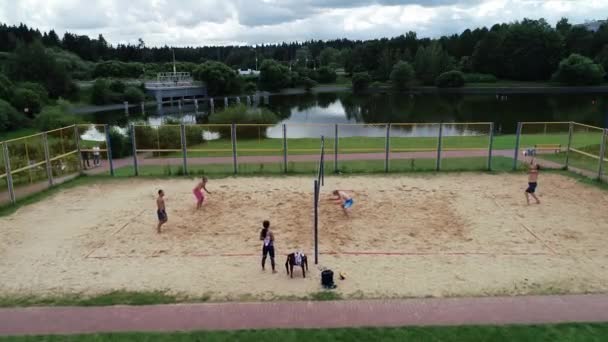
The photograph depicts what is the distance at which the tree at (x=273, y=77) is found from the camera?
113 metres

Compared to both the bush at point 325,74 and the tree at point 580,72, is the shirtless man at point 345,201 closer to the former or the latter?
the tree at point 580,72

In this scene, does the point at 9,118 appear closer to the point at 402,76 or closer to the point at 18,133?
the point at 18,133

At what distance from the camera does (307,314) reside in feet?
32.0

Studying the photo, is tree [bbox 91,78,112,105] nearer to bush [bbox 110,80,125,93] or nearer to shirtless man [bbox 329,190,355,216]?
bush [bbox 110,80,125,93]

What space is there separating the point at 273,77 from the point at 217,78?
18.2 meters

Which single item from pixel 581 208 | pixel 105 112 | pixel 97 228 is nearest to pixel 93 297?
pixel 97 228

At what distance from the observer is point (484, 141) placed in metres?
31.3

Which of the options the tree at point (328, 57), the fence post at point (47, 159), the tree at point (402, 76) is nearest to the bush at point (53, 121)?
the fence post at point (47, 159)

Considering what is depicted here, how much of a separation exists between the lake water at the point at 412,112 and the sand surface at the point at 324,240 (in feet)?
83.9

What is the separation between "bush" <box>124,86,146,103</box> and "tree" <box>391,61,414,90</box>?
208ft

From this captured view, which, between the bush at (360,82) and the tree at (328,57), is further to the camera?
the tree at (328,57)

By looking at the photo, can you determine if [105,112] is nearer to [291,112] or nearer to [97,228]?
[291,112]

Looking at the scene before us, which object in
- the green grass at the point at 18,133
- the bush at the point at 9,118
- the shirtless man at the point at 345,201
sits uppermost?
the shirtless man at the point at 345,201

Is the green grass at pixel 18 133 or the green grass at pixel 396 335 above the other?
the green grass at pixel 396 335
